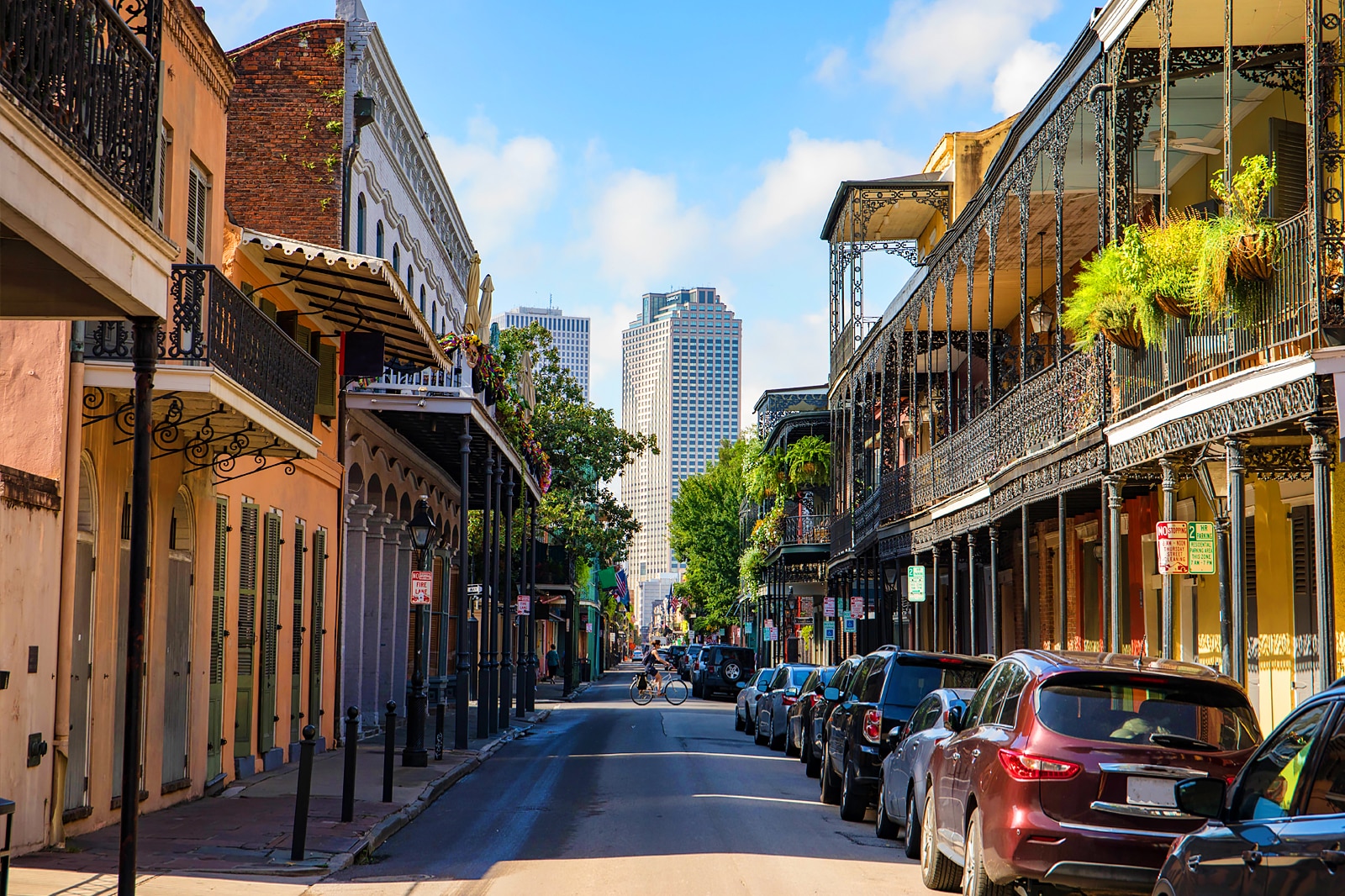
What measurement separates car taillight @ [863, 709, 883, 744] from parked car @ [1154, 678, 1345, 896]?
837 cm

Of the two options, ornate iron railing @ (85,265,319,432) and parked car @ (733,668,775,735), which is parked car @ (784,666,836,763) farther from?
ornate iron railing @ (85,265,319,432)

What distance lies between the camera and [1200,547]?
1316 centimetres

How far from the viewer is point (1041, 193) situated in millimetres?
21656

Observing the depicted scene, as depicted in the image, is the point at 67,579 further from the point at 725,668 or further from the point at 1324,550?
the point at 725,668

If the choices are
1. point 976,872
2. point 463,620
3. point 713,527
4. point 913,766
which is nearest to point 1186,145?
point 913,766

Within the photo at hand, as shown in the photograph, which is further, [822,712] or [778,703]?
[778,703]

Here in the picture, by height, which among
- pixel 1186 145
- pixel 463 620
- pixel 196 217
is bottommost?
A: pixel 463 620

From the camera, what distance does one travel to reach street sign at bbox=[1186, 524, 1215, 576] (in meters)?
13.1

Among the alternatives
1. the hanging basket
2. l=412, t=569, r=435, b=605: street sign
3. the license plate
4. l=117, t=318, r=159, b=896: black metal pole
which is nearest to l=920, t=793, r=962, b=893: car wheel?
the license plate

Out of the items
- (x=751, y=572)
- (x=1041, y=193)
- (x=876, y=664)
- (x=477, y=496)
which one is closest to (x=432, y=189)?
(x=477, y=496)

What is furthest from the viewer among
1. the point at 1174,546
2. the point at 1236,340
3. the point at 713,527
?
Result: the point at 713,527

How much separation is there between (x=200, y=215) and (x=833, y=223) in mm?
21838

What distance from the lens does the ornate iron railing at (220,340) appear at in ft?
41.4

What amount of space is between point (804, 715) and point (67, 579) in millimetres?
11959
